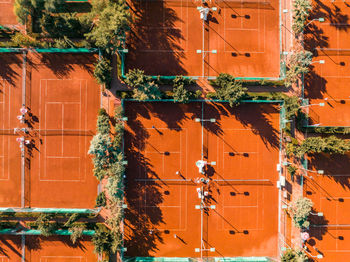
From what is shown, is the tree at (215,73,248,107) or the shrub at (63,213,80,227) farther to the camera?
the shrub at (63,213,80,227)

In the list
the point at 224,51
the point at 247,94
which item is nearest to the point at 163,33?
the point at 224,51

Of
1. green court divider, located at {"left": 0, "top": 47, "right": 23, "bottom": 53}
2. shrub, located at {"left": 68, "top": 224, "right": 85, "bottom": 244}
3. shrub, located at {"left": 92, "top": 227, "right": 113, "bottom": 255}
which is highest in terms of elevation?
green court divider, located at {"left": 0, "top": 47, "right": 23, "bottom": 53}

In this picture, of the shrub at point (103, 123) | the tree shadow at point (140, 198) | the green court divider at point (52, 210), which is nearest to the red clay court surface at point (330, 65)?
the tree shadow at point (140, 198)

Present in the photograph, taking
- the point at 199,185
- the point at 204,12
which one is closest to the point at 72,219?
the point at 199,185

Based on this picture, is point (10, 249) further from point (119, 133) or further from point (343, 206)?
point (343, 206)

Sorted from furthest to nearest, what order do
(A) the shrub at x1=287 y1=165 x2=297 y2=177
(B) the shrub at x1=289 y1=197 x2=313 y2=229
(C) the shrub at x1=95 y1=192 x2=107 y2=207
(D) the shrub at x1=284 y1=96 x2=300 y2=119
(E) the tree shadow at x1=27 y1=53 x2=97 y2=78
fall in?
(E) the tree shadow at x1=27 y1=53 x2=97 y2=78, (A) the shrub at x1=287 y1=165 x2=297 y2=177, (C) the shrub at x1=95 y1=192 x2=107 y2=207, (D) the shrub at x1=284 y1=96 x2=300 y2=119, (B) the shrub at x1=289 y1=197 x2=313 y2=229

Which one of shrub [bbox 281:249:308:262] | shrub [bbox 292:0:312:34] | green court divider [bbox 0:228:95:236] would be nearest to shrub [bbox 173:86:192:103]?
shrub [bbox 292:0:312:34]

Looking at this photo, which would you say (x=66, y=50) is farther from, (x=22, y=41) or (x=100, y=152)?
(x=100, y=152)

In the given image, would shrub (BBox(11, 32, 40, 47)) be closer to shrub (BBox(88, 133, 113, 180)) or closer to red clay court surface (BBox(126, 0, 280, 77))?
red clay court surface (BBox(126, 0, 280, 77))
